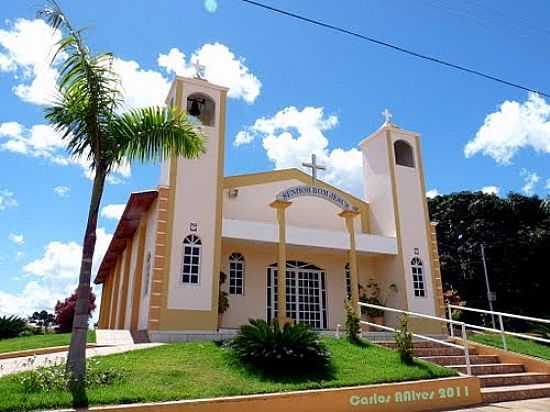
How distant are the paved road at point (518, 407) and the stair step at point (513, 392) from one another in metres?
0.17

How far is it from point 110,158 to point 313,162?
8.10 meters

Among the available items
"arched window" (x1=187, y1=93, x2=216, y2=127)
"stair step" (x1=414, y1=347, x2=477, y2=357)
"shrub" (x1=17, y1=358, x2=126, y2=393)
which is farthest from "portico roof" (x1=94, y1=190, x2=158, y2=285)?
"stair step" (x1=414, y1=347, x2=477, y2=357)

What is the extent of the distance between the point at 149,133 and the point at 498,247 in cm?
2818

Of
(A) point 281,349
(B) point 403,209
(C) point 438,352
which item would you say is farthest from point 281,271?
(B) point 403,209

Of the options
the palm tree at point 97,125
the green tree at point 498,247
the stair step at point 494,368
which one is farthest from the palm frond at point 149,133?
the green tree at point 498,247

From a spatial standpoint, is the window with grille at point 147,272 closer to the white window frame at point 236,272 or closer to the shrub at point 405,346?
the white window frame at point 236,272

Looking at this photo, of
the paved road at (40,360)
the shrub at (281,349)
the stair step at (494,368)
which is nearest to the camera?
the paved road at (40,360)

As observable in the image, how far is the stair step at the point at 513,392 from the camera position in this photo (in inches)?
324

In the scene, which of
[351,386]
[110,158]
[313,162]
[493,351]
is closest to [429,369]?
[351,386]

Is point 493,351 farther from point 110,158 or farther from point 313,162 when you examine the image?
point 110,158

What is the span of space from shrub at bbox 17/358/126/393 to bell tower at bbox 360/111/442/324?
1012 centimetres

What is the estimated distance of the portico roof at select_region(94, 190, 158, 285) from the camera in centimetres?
1337

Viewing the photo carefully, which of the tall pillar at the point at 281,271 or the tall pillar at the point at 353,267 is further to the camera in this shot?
the tall pillar at the point at 353,267

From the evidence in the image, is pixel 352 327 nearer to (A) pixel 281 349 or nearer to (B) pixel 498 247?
(A) pixel 281 349
